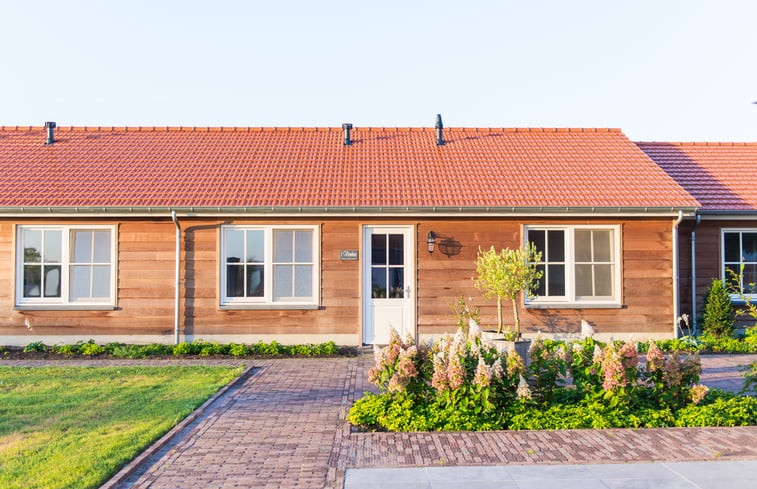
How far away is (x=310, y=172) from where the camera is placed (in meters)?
13.7

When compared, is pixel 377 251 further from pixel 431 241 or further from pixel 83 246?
pixel 83 246

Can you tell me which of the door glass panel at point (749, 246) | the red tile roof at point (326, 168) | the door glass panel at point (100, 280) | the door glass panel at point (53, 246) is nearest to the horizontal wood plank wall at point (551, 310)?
the red tile roof at point (326, 168)

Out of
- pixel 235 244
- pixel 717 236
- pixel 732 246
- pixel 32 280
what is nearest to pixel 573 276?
pixel 717 236

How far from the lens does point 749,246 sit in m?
13.8

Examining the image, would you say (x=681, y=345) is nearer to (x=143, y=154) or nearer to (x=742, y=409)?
(x=742, y=409)

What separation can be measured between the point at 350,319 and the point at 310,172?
368 centimetres

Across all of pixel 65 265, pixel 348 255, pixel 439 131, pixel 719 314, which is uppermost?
pixel 439 131

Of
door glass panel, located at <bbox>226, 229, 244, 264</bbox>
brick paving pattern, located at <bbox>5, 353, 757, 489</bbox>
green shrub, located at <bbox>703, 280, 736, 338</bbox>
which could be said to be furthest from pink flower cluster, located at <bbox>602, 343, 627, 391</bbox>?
door glass panel, located at <bbox>226, 229, 244, 264</bbox>

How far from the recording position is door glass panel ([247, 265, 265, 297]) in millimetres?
12469

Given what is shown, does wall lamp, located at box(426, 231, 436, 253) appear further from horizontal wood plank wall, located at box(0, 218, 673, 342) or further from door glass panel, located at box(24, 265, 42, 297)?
door glass panel, located at box(24, 265, 42, 297)

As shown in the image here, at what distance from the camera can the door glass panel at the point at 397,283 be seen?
12.5 meters

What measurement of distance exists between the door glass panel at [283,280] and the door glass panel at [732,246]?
10159 mm

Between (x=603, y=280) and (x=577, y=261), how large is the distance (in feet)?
2.35

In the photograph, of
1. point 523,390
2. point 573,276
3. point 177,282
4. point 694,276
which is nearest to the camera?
point 523,390
